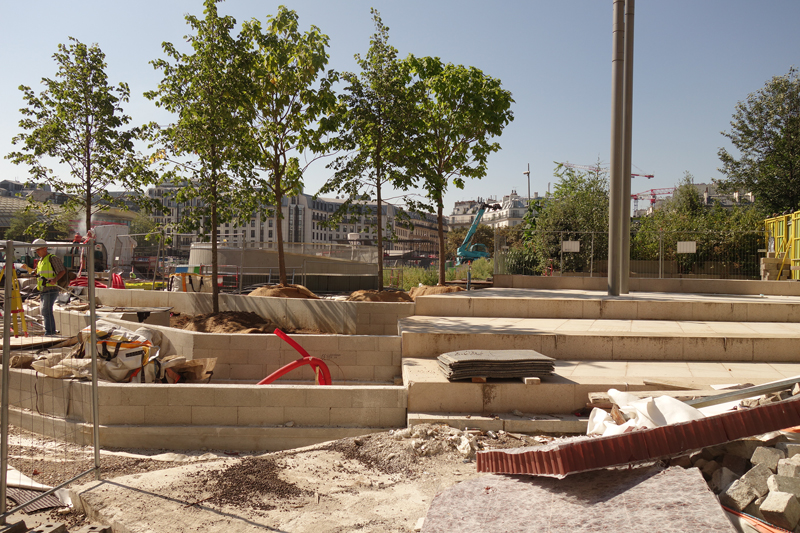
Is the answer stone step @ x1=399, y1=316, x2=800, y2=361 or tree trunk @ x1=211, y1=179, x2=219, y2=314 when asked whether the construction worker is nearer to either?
tree trunk @ x1=211, y1=179, x2=219, y2=314

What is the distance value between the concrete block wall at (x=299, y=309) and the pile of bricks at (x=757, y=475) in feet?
23.9

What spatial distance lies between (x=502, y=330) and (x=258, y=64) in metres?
8.67

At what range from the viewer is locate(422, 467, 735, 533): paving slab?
2.96 metres

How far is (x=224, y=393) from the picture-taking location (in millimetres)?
6246

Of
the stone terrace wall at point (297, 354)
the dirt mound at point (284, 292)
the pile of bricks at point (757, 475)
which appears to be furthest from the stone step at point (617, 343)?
the dirt mound at point (284, 292)

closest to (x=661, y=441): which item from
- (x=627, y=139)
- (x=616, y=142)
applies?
(x=616, y=142)

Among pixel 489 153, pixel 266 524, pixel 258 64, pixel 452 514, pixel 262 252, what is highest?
pixel 258 64

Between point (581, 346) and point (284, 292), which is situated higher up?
point (284, 292)

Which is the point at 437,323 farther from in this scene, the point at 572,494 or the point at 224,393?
the point at 572,494

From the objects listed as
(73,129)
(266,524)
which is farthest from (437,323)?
(73,129)

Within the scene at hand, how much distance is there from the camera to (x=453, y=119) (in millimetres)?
15617

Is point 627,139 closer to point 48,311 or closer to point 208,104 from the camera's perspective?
point 208,104

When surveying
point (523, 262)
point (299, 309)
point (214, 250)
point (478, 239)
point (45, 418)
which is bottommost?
point (45, 418)

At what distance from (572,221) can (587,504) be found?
18.5m
